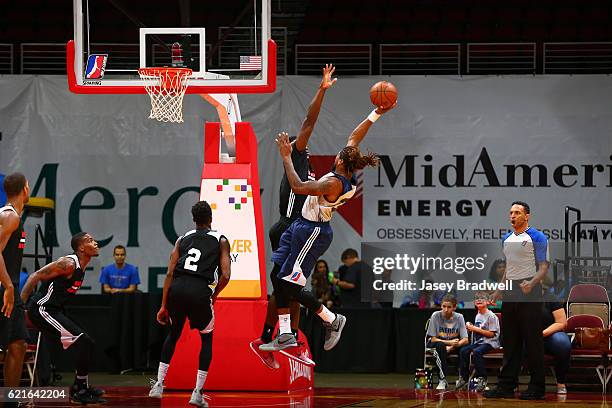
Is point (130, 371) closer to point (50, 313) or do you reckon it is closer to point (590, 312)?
point (50, 313)

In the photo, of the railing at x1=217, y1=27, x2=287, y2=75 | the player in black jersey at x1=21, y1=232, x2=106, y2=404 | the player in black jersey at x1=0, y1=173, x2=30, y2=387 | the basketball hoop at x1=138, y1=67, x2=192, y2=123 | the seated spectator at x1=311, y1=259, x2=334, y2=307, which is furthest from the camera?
the seated spectator at x1=311, y1=259, x2=334, y2=307

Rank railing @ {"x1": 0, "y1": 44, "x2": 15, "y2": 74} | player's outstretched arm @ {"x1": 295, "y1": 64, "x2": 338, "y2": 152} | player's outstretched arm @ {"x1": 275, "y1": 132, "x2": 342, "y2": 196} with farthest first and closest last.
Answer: railing @ {"x1": 0, "y1": 44, "x2": 15, "y2": 74} < player's outstretched arm @ {"x1": 295, "y1": 64, "x2": 338, "y2": 152} < player's outstretched arm @ {"x1": 275, "y1": 132, "x2": 342, "y2": 196}

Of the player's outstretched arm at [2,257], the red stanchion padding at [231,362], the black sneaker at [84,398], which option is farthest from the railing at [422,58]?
the player's outstretched arm at [2,257]

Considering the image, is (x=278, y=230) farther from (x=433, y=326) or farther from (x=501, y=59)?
(x=501, y=59)

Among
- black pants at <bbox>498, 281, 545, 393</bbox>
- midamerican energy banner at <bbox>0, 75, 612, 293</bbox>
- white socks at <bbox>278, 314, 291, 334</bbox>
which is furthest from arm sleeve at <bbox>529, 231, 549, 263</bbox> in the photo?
midamerican energy banner at <bbox>0, 75, 612, 293</bbox>

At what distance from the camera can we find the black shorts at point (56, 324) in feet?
31.0

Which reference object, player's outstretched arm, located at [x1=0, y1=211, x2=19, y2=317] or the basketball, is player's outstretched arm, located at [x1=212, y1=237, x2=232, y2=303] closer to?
player's outstretched arm, located at [x1=0, y1=211, x2=19, y2=317]

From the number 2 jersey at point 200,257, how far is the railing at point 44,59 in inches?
388

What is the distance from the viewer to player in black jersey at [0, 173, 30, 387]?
7.92 m

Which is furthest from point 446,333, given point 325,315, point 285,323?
point 285,323

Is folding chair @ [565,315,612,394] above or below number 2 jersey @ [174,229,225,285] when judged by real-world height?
below

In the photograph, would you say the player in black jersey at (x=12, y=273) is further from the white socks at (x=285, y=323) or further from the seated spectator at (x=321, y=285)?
the seated spectator at (x=321, y=285)

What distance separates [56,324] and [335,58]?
31.7 ft

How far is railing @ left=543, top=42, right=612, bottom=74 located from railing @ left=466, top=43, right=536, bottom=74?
1.07ft
